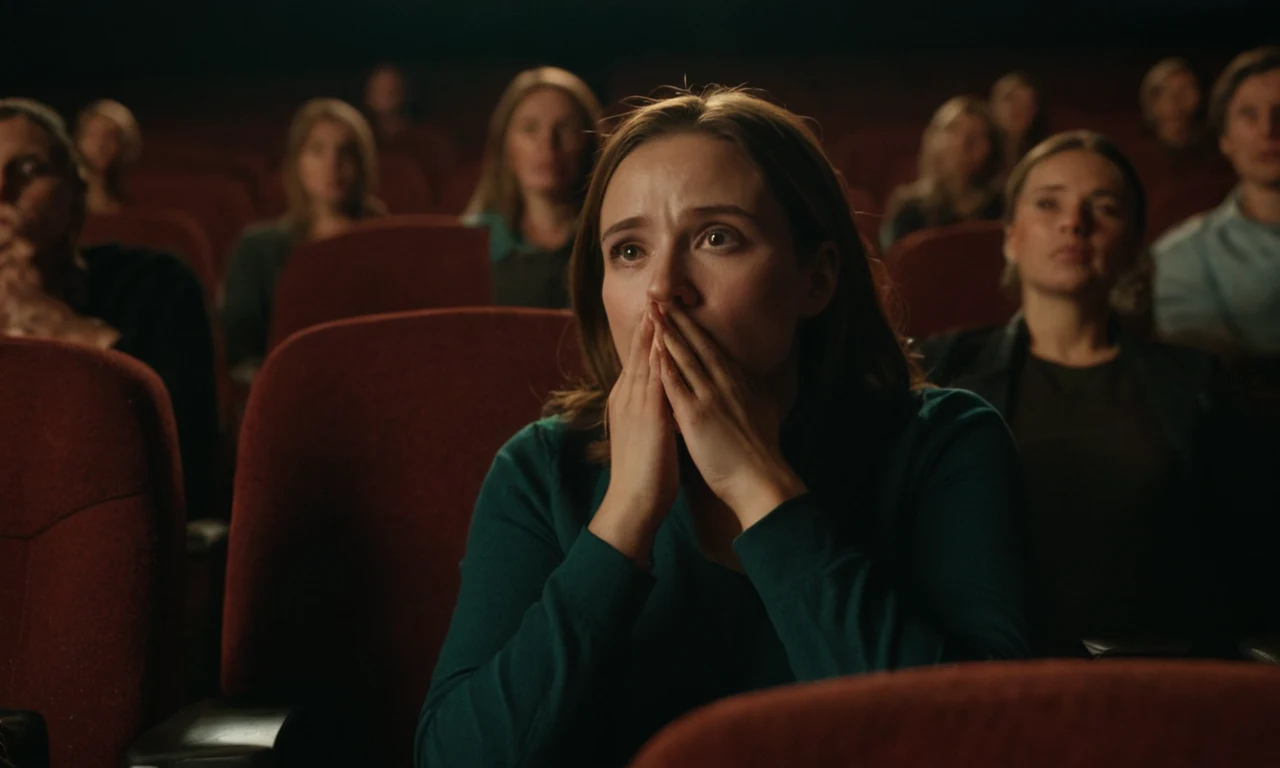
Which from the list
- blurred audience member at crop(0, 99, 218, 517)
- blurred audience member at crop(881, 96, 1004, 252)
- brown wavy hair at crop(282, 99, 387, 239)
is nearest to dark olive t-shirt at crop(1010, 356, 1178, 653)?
blurred audience member at crop(0, 99, 218, 517)

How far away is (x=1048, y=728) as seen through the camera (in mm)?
331

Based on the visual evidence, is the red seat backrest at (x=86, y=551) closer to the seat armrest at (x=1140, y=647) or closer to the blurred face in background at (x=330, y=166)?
the seat armrest at (x=1140, y=647)

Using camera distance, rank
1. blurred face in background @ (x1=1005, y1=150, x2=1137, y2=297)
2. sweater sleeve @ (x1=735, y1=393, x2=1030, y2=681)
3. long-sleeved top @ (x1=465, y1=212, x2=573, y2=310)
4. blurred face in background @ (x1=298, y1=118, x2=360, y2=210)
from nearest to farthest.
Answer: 1. sweater sleeve @ (x1=735, y1=393, x2=1030, y2=681)
2. blurred face in background @ (x1=1005, y1=150, x2=1137, y2=297)
3. long-sleeved top @ (x1=465, y1=212, x2=573, y2=310)
4. blurred face in background @ (x1=298, y1=118, x2=360, y2=210)

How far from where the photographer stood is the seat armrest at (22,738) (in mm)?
896

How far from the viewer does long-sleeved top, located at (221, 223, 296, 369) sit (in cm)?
300

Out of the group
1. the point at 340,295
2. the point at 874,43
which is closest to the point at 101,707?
the point at 340,295

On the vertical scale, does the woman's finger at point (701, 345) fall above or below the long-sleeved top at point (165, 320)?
above

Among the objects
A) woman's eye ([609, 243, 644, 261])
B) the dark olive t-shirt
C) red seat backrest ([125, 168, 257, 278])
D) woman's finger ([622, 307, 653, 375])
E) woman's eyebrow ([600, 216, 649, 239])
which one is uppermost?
woman's eyebrow ([600, 216, 649, 239])

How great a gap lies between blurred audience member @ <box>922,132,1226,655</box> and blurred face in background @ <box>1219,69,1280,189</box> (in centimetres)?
72

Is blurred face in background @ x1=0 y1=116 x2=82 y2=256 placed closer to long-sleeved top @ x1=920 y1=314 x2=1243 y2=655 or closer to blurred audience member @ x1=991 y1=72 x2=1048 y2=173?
long-sleeved top @ x1=920 y1=314 x2=1243 y2=655

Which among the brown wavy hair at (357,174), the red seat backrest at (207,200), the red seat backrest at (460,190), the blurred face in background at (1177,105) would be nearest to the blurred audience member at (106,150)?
the red seat backrest at (207,200)

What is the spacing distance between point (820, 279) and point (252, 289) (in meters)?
2.40

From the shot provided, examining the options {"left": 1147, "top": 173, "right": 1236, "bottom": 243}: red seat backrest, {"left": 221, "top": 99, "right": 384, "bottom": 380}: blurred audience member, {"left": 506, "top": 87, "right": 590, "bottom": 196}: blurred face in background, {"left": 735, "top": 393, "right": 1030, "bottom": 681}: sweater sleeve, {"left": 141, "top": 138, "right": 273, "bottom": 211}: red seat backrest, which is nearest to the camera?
{"left": 735, "top": 393, "right": 1030, "bottom": 681}: sweater sleeve

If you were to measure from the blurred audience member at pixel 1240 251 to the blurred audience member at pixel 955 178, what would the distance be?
95 centimetres
